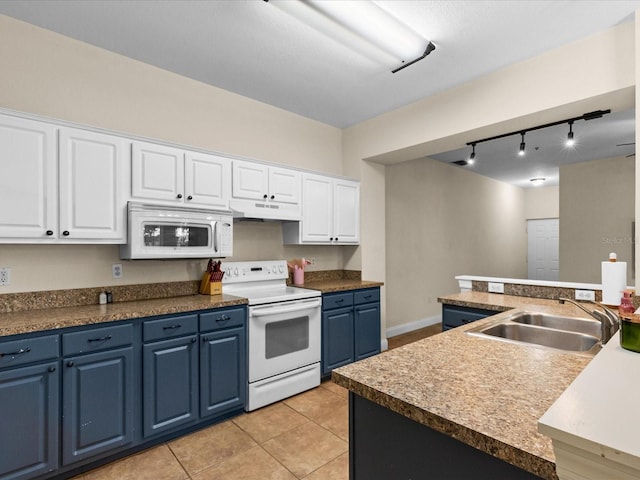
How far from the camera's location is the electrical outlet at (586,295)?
2523mm

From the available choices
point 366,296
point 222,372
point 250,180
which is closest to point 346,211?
point 366,296

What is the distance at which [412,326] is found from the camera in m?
5.24

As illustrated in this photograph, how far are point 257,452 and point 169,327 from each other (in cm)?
101

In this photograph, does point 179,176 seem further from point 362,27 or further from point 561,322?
point 561,322

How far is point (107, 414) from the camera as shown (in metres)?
2.06

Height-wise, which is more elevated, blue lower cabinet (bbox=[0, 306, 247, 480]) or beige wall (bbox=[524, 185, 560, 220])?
beige wall (bbox=[524, 185, 560, 220])

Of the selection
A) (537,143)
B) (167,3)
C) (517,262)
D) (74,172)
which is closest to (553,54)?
(537,143)

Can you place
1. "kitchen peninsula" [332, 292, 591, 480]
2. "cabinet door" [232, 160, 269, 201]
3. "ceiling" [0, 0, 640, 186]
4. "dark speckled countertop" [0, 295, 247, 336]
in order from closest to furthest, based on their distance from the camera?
1. "kitchen peninsula" [332, 292, 591, 480]
2. "dark speckled countertop" [0, 295, 247, 336]
3. "ceiling" [0, 0, 640, 186]
4. "cabinet door" [232, 160, 269, 201]

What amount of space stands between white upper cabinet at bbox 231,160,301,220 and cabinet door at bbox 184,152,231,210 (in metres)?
0.09

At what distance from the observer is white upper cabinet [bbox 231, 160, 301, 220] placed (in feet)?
9.98

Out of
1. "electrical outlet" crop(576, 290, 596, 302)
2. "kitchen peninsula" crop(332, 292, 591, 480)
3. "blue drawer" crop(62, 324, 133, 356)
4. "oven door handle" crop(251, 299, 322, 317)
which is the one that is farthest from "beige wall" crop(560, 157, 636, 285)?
"blue drawer" crop(62, 324, 133, 356)

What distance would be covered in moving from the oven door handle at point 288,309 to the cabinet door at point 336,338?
0.20 metres

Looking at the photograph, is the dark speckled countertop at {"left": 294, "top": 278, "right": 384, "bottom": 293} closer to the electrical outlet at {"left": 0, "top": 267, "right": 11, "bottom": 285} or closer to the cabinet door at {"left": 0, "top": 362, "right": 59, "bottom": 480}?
the cabinet door at {"left": 0, "top": 362, "right": 59, "bottom": 480}

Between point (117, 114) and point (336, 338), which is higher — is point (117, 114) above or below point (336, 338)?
above
